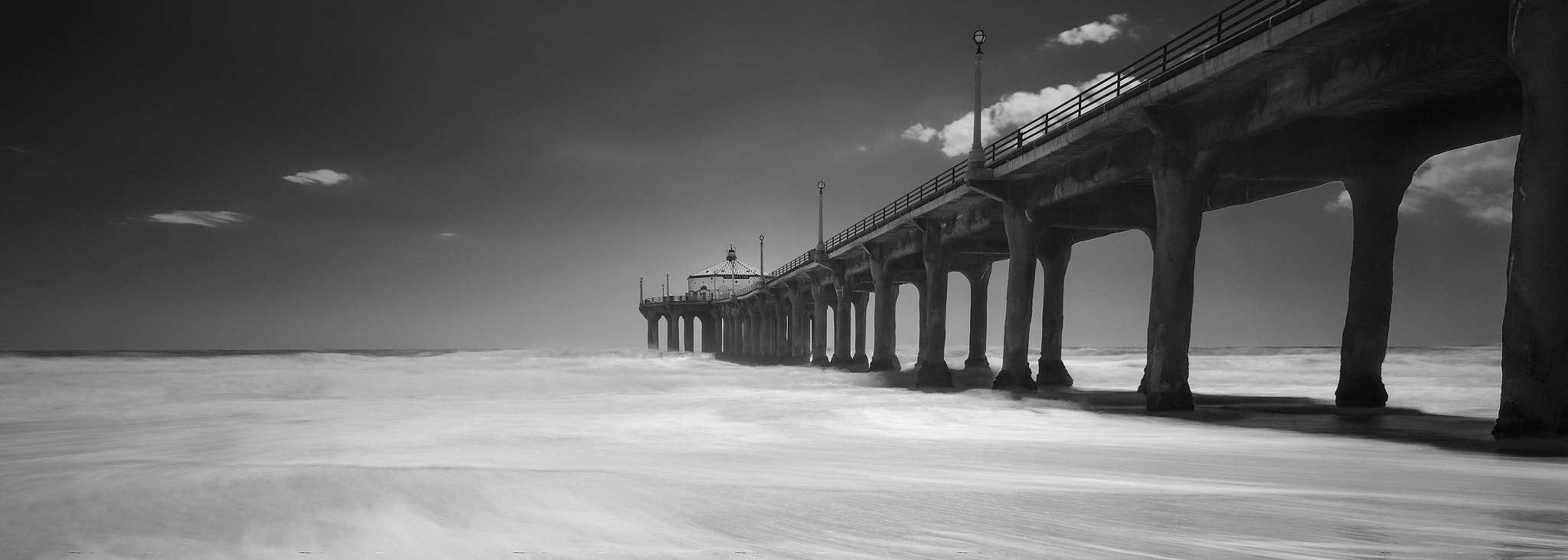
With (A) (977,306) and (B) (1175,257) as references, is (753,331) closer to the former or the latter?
(A) (977,306)

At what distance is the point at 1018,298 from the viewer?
3086 cm

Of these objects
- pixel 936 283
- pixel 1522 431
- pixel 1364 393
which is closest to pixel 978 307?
pixel 936 283

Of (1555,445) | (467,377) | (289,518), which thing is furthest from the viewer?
(467,377)

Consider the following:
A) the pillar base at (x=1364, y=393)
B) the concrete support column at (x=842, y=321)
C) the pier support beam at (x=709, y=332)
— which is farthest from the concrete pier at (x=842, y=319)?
the pier support beam at (x=709, y=332)

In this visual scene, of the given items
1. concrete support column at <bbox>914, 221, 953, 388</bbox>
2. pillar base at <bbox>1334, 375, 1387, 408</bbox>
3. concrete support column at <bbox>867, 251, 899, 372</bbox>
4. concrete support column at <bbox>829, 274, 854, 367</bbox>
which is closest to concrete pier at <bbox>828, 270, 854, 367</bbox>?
concrete support column at <bbox>829, 274, 854, 367</bbox>

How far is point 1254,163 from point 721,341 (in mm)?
112886

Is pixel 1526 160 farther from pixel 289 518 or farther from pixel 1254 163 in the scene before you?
pixel 289 518

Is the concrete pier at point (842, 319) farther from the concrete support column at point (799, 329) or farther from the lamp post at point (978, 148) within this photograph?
the lamp post at point (978, 148)

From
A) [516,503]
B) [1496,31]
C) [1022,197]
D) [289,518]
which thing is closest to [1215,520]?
[516,503]

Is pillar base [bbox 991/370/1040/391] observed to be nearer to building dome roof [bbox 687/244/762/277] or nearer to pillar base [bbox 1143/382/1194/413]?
pillar base [bbox 1143/382/1194/413]

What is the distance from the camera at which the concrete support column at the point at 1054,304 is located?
3519 cm

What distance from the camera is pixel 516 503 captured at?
6957mm

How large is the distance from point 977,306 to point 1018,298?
1776cm

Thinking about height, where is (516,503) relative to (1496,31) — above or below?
below
